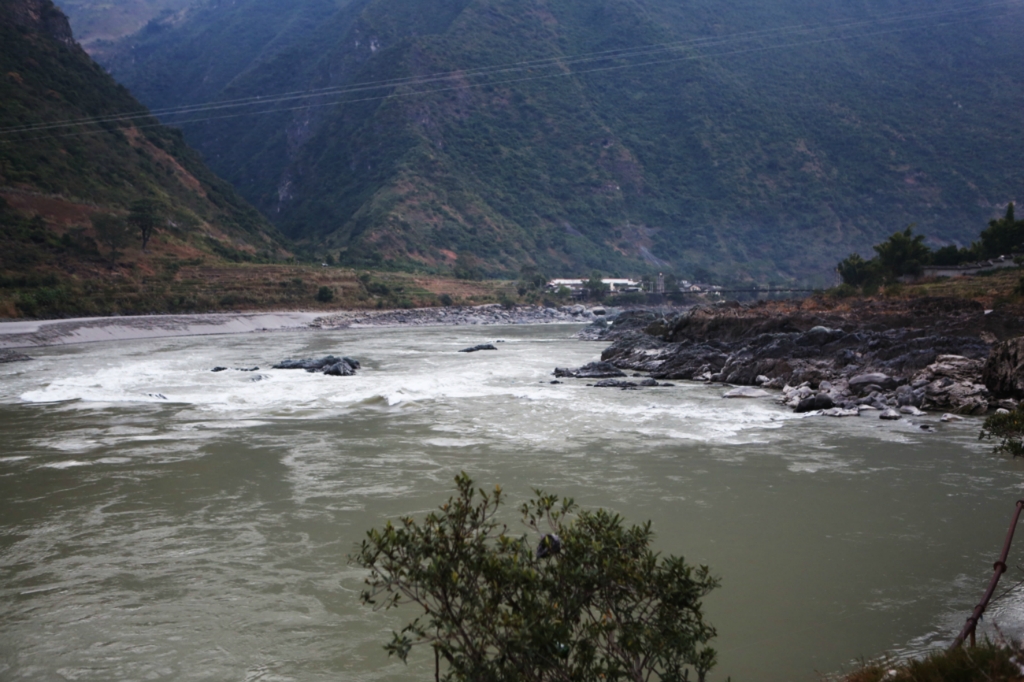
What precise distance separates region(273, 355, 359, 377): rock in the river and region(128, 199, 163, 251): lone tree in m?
39.7

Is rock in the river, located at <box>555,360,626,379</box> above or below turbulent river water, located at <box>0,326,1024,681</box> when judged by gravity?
above

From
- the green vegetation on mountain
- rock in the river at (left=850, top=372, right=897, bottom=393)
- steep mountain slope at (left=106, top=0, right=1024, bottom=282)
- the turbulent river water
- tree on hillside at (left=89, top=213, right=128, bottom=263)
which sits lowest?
the turbulent river water

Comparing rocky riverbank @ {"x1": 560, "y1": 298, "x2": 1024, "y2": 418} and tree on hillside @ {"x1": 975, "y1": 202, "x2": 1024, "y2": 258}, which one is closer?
rocky riverbank @ {"x1": 560, "y1": 298, "x2": 1024, "y2": 418}

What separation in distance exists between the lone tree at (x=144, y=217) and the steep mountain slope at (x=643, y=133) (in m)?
49.2

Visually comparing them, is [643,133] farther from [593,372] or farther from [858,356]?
[858,356]

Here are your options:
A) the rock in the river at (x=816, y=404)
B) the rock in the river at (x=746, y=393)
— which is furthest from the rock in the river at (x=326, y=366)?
the rock in the river at (x=816, y=404)

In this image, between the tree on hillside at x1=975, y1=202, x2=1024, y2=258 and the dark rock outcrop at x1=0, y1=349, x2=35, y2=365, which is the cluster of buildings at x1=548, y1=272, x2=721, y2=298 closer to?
the tree on hillside at x1=975, y1=202, x2=1024, y2=258

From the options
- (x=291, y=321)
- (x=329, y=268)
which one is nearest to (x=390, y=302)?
(x=329, y=268)

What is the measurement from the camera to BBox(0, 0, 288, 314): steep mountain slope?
53031mm

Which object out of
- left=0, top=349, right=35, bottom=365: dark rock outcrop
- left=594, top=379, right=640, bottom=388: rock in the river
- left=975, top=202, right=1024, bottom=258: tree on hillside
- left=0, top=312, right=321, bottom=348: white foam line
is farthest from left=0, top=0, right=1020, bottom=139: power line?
left=594, top=379, right=640, bottom=388: rock in the river

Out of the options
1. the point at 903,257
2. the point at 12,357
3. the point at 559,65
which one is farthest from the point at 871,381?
the point at 559,65

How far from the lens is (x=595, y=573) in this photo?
3936 millimetres

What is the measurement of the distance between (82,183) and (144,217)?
10279 millimetres

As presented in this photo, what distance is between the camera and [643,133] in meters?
155
